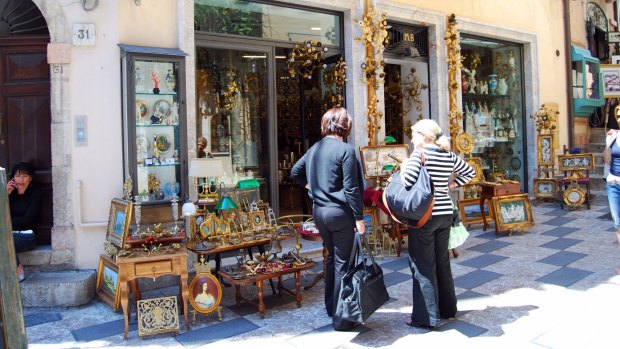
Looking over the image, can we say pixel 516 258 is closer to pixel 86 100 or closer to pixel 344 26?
pixel 344 26

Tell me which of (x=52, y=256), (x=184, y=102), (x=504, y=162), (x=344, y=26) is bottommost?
(x=52, y=256)

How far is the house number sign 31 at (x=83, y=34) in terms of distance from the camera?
5258 mm

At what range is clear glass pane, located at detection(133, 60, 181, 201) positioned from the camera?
17.8 feet

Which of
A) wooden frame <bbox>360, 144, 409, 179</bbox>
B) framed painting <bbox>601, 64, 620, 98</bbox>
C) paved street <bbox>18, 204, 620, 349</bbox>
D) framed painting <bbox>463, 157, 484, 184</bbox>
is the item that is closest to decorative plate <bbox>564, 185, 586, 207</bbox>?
framed painting <bbox>463, 157, 484, 184</bbox>

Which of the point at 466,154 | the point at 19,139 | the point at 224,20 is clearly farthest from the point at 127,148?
the point at 466,154

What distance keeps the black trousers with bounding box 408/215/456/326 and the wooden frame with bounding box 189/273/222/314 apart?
5.37 ft

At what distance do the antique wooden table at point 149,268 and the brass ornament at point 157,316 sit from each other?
101 millimetres

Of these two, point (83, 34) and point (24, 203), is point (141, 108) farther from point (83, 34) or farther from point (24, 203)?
point (24, 203)

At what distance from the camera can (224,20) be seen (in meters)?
6.52

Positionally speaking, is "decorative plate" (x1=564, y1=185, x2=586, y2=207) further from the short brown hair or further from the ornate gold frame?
the short brown hair

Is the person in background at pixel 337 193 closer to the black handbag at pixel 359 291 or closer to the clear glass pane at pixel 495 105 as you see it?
the black handbag at pixel 359 291

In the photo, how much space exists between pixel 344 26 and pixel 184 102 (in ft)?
10.3

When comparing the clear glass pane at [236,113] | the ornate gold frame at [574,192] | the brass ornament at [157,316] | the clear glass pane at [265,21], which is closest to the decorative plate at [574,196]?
the ornate gold frame at [574,192]

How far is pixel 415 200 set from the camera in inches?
149
